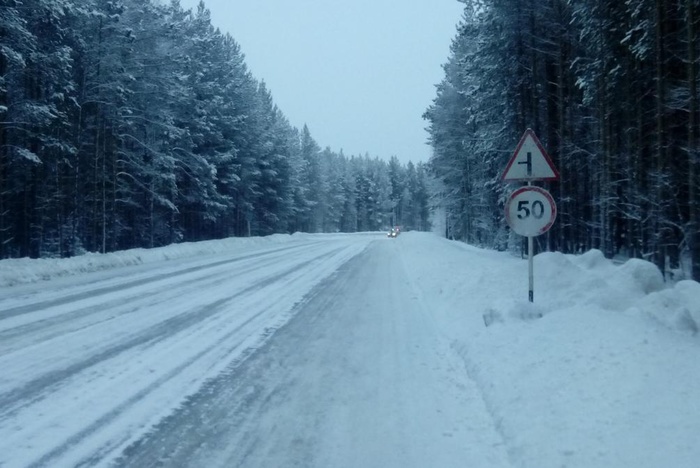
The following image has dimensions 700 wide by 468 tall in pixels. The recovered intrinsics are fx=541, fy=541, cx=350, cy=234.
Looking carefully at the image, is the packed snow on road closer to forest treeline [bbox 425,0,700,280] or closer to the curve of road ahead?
the curve of road ahead

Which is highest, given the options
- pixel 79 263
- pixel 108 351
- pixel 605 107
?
pixel 605 107

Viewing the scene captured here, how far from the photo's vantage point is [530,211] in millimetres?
8398

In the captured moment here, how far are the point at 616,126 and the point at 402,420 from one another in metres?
18.2

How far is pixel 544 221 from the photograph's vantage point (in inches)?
324

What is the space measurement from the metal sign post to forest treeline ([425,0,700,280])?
549 cm

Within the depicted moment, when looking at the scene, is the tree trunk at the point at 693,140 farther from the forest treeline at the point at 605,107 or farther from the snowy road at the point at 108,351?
the snowy road at the point at 108,351

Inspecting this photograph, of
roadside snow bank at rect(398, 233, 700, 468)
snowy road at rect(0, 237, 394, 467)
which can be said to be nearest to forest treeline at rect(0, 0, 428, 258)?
snowy road at rect(0, 237, 394, 467)

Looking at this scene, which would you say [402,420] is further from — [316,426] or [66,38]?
[66,38]

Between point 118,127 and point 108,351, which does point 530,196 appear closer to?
point 108,351

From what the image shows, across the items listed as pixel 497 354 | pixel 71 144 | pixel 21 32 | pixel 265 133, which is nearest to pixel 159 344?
pixel 497 354

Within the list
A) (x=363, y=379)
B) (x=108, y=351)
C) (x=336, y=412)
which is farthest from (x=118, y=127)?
(x=336, y=412)

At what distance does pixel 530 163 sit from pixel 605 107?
1203 cm

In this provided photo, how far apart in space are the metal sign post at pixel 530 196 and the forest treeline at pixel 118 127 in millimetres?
17686

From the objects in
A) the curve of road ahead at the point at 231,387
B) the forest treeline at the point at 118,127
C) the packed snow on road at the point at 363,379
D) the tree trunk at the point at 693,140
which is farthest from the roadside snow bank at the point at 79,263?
the tree trunk at the point at 693,140
